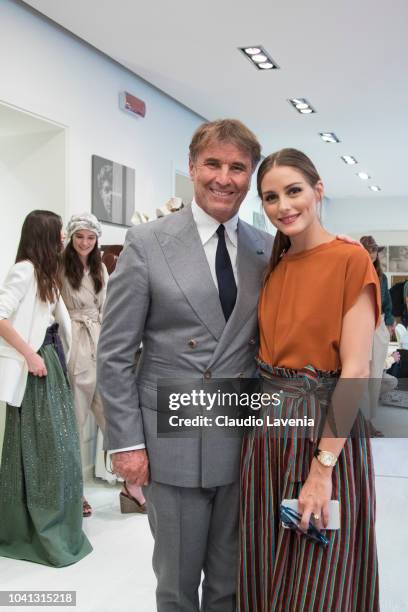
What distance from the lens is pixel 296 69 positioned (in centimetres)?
484

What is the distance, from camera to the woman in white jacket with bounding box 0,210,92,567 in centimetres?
295

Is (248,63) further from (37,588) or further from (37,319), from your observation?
(37,588)

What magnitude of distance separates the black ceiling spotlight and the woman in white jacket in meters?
2.17

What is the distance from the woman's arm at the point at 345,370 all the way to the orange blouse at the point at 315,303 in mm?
23

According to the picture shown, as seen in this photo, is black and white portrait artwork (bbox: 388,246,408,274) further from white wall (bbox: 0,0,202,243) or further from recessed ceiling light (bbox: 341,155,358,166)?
white wall (bbox: 0,0,202,243)

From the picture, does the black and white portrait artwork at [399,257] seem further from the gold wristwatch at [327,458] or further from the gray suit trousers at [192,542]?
the gold wristwatch at [327,458]

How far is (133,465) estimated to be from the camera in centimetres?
168

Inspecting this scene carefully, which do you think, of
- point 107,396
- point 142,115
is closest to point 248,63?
point 142,115

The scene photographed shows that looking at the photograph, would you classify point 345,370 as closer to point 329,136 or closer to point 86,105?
point 86,105

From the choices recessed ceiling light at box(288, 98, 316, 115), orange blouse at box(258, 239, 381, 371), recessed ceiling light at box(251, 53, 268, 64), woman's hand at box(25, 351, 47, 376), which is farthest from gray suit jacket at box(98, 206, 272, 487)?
recessed ceiling light at box(288, 98, 316, 115)

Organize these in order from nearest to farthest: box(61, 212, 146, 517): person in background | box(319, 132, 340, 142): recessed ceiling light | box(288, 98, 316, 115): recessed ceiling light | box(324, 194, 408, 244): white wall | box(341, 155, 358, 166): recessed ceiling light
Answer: box(61, 212, 146, 517): person in background, box(288, 98, 316, 115): recessed ceiling light, box(319, 132, 340, 142): recessed ceiling light, box(341, 155, 358, 166): recessed ceiling light, box(324, 194, 408, 244): white wall

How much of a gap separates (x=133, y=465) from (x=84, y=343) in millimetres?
2038

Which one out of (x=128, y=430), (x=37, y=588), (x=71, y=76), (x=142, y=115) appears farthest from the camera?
(x=142, y=115)

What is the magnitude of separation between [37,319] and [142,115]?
2683mm
